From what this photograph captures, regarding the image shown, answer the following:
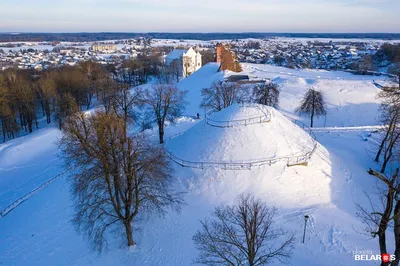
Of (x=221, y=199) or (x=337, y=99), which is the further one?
(x=337, y=99)

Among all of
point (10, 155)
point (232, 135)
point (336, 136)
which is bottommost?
point (10, 155)

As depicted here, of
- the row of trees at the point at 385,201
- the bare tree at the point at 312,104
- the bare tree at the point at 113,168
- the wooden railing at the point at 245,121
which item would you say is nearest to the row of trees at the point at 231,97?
the bare tree at the point at 312,104

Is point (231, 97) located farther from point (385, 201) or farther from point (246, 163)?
point (385, 201)

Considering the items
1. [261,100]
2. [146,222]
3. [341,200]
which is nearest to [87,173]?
[146,222]

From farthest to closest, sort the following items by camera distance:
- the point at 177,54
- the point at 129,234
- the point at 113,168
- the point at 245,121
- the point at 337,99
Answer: the point at 177,54 → the point at 337,99 → the point at 245,121 → the point at 129,234 → the point at 113,168

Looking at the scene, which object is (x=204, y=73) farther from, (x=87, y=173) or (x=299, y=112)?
(x=87, y=173)

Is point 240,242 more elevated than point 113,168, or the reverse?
point 113,168

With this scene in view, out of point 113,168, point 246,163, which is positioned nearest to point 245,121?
point 246,163
